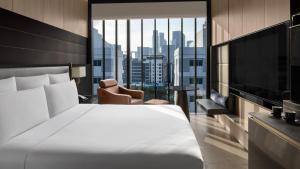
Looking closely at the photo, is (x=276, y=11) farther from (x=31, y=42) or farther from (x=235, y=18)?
(x=31, y=42)

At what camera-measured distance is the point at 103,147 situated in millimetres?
2143

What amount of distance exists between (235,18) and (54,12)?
9.63 ft

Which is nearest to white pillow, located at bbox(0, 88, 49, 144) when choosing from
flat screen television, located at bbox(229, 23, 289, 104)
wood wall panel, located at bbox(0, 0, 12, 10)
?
wood wall panel, located at bbox(0, 0, 12, 10)

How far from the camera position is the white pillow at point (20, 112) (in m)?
2.33

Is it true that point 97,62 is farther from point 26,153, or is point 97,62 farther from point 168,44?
point 26,153

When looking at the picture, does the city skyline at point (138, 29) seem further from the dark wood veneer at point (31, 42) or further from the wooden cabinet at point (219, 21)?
the dark wood veneer at point (31, 42)

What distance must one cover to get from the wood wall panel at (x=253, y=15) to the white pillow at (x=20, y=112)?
8.58 feet

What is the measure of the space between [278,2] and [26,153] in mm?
2651

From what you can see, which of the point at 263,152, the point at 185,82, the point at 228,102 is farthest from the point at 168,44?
the point at 263,152

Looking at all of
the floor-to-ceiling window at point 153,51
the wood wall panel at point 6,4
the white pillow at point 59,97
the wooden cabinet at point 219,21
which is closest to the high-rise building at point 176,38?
the floor-to-ceiling window at point 153,51

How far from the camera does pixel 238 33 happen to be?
4.55 m

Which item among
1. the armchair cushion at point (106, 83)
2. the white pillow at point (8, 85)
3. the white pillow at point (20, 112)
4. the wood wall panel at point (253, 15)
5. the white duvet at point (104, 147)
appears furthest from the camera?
the armchair cushion at point (106, 83)

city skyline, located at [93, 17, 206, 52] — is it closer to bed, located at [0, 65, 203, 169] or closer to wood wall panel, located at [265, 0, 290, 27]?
wood wall panel, located at [265, 0, 290, 27]

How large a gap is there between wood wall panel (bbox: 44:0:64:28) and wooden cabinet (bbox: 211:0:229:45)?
2975mm
